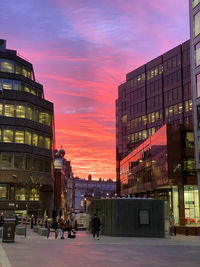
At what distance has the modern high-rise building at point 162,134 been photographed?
171 feet

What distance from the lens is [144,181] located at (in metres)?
68.9

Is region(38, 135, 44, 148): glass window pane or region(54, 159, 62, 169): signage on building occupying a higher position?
region(54, 159, 62, 169): signage on building

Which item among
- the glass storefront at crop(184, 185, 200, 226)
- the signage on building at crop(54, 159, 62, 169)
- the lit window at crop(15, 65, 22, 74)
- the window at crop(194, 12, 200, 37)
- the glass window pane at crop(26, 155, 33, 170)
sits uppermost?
the lit window at crop(15, 65, 22, 74)

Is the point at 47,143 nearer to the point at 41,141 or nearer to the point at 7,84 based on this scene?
the point at 41,141

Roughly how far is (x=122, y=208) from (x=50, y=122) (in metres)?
40.2

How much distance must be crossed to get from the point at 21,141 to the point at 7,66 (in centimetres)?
1503

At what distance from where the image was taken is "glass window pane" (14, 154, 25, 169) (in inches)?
2415

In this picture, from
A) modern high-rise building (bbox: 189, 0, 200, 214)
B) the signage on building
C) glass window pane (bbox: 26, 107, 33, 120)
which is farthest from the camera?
the signage on building

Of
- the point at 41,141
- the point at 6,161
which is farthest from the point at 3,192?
the point at 41,141

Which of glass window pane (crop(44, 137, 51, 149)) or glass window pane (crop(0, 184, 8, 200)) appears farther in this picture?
glass window pane (crop(44, 137, 51, 149))

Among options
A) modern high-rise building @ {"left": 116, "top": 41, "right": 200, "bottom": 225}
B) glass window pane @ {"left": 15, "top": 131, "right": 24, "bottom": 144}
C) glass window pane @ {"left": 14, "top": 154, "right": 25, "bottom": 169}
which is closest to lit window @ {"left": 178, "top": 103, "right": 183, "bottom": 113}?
modern high-rise building @ {"left": 116, "top": 41, "right": 200, "bottom": 225}

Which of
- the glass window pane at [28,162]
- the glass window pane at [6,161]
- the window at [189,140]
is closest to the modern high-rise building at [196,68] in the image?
the window at [189,140]

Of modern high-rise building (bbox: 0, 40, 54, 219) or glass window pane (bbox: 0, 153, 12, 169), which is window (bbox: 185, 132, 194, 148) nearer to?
modern high-rise building (bbox: 0, 40, 54, 219)

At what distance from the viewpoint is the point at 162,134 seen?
5509 centimetres
